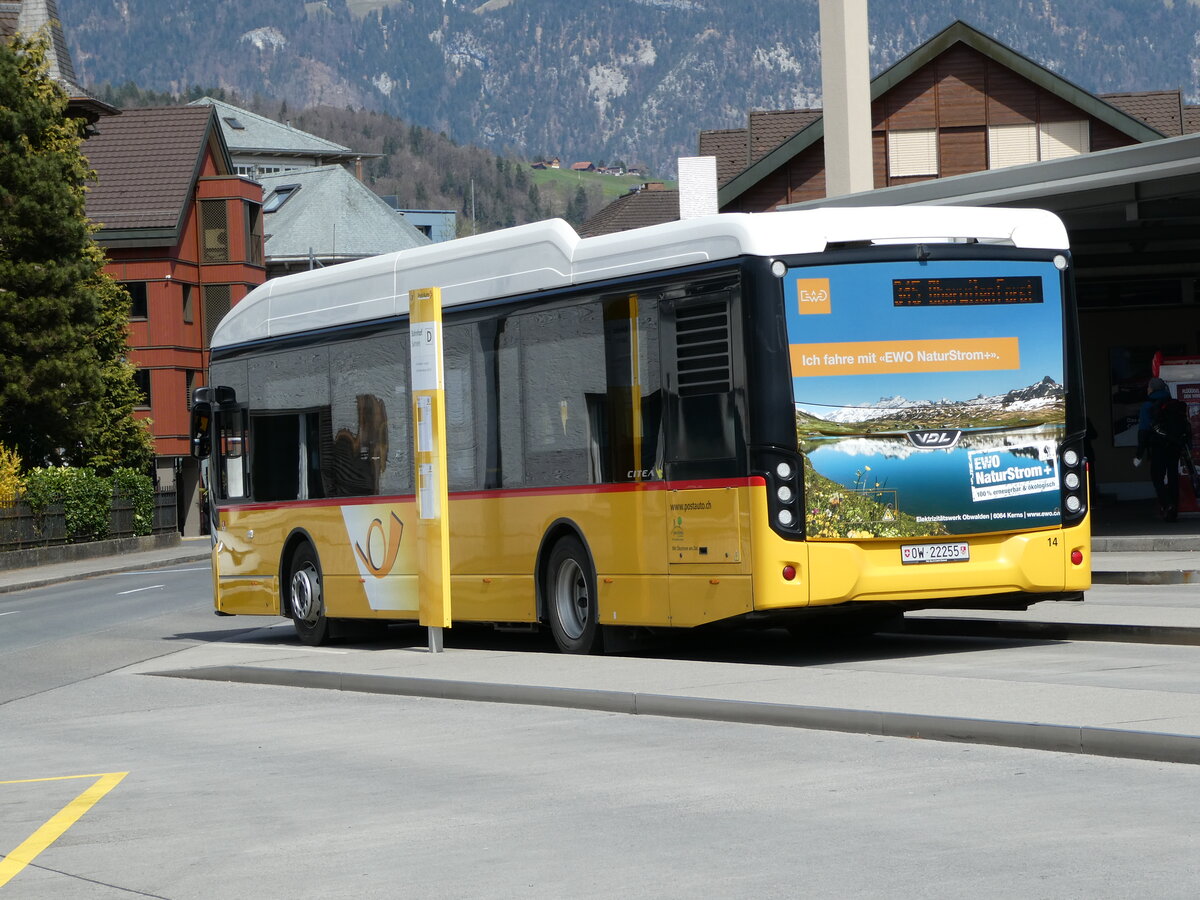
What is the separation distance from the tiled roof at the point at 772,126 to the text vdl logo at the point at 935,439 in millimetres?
42556

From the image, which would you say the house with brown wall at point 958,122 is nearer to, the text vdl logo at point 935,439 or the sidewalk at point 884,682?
the sidewalk at point 884,682

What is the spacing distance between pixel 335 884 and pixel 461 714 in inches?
214

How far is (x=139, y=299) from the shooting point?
70312 mm

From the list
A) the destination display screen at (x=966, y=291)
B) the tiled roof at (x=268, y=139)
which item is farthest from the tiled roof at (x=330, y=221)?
the destination display screen at (x=966, y=291)

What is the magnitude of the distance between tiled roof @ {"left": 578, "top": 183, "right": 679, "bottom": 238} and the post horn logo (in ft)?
188

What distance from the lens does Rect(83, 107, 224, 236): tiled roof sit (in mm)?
70000

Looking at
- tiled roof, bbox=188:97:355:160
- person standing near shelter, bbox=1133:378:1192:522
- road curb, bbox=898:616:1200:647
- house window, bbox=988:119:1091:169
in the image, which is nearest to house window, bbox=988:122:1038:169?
house window, bbox=988:119:1091:169

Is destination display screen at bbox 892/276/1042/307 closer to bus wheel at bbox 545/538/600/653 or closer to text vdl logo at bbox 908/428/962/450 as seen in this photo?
text vdl logo at bbox 908/428/962/450

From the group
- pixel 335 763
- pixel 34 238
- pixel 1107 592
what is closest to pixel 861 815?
pixel 335 763

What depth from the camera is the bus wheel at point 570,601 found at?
1516 centimetres

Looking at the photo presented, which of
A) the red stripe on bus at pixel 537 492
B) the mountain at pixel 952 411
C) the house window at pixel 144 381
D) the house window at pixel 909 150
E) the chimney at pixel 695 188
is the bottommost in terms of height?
the red stripe on bus at pixel 537 492

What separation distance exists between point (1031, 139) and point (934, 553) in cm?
3979


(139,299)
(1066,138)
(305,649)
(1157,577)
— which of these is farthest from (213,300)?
(1157,577)

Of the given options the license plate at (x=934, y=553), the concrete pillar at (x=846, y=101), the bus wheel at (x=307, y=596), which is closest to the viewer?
the license plate at (x=934, y=553)
